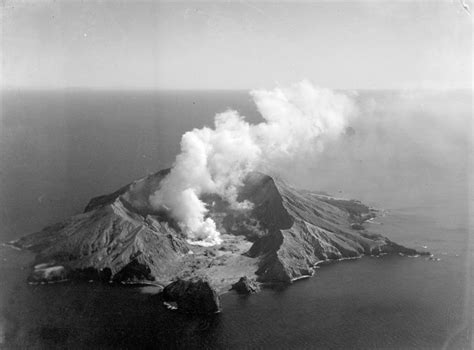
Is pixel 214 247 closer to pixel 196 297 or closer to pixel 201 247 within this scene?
pixel 201 247

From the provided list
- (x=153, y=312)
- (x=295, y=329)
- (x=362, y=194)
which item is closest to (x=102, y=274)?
(x=153, y=312)

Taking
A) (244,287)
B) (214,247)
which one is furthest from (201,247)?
(244,287)

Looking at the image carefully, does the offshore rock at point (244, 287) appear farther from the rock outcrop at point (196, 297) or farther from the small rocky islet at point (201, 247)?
the rock outcrop at point (196, 297)

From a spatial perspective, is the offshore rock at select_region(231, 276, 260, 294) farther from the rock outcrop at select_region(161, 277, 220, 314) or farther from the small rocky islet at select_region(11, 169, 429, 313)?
the rock outcrop at select_region(161, 277, 220, 314)

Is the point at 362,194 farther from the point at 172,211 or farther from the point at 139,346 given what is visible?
the point at 139,346

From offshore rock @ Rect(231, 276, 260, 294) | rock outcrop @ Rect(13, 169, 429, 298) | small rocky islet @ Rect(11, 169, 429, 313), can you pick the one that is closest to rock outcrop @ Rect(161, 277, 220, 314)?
small rocky islet @ Rect(11, 169, 429, 313)

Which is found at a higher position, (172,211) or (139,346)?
(172,211)

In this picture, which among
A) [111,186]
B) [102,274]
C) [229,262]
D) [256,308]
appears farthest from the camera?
[111,186]
